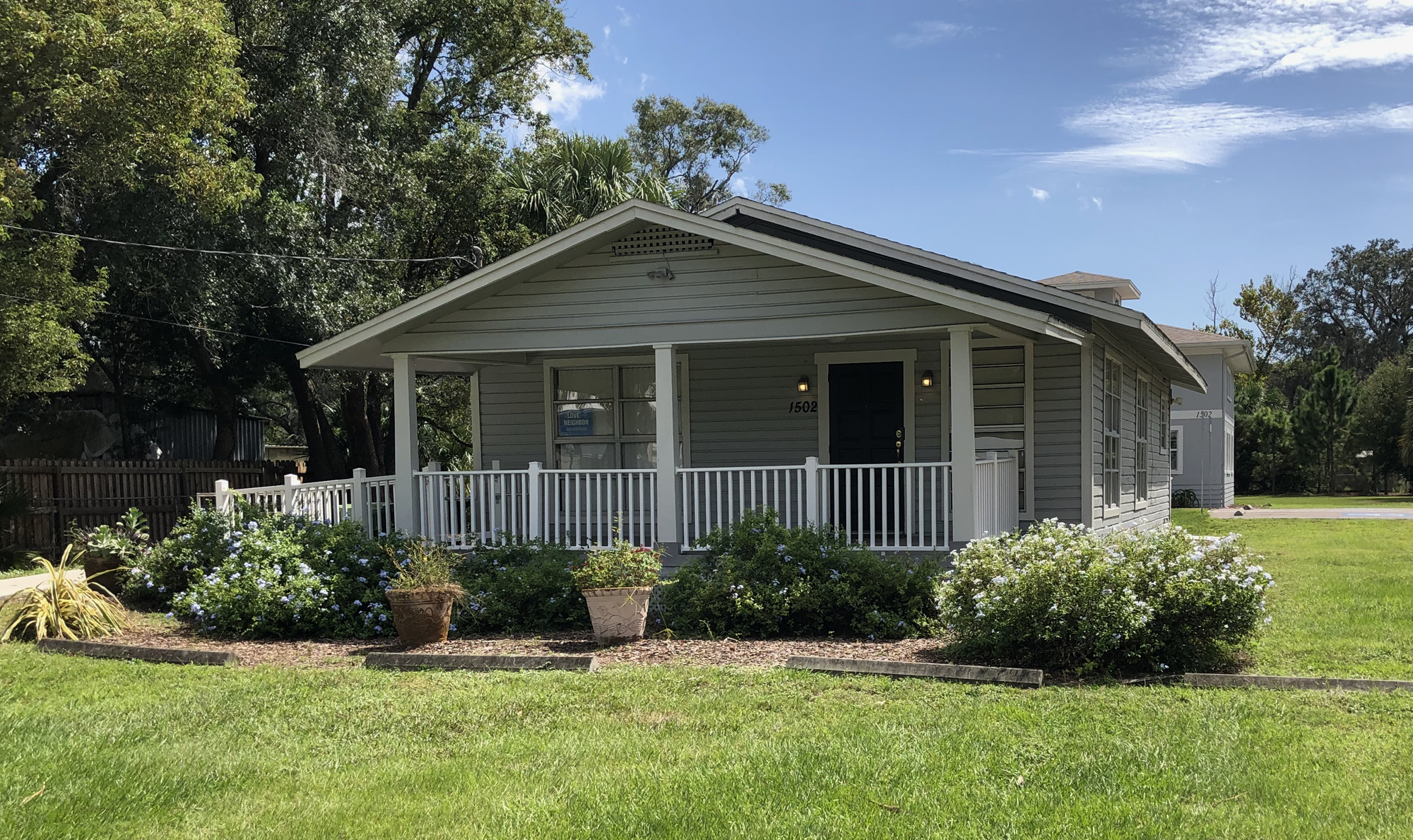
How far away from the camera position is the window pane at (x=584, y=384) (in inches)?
525

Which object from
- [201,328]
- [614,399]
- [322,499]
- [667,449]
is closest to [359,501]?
[322,499]

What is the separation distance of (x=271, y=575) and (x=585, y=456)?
481 cm

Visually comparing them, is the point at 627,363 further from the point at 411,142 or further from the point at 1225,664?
the point at 411,142

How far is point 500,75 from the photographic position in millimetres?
24469

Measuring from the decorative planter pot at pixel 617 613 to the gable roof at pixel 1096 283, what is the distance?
14400 mm

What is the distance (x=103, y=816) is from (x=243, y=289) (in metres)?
15.3

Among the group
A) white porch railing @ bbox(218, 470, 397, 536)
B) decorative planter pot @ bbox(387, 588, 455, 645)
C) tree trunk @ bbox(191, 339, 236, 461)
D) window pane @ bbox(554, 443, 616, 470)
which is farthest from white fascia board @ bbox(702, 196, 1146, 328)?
tree trunk @ bbox(191, 339, 236, 461)

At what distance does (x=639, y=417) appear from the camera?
1321 centimetres

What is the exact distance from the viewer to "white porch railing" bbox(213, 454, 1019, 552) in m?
9.74

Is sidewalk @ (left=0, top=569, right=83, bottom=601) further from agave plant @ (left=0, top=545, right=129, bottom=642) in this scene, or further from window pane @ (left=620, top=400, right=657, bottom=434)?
window pane @ (left=620, top=400, right=657, bottom=434)

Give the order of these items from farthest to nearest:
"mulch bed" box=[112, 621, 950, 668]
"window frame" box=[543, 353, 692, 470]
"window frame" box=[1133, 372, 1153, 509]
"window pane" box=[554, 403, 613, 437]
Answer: "window frame" box=[1133, 372, 1153, 509] → "window pane" box=[554, 403, 613, 437] → "window frame" box=[543, 353, 692, 470] → "mulch bed" box=[112, 621, 950, 668]

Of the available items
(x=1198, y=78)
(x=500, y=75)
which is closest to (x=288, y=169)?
(x=500, y=75)

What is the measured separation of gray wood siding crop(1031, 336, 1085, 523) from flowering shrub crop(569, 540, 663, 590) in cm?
504

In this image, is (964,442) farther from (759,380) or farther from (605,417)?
(605,417)
